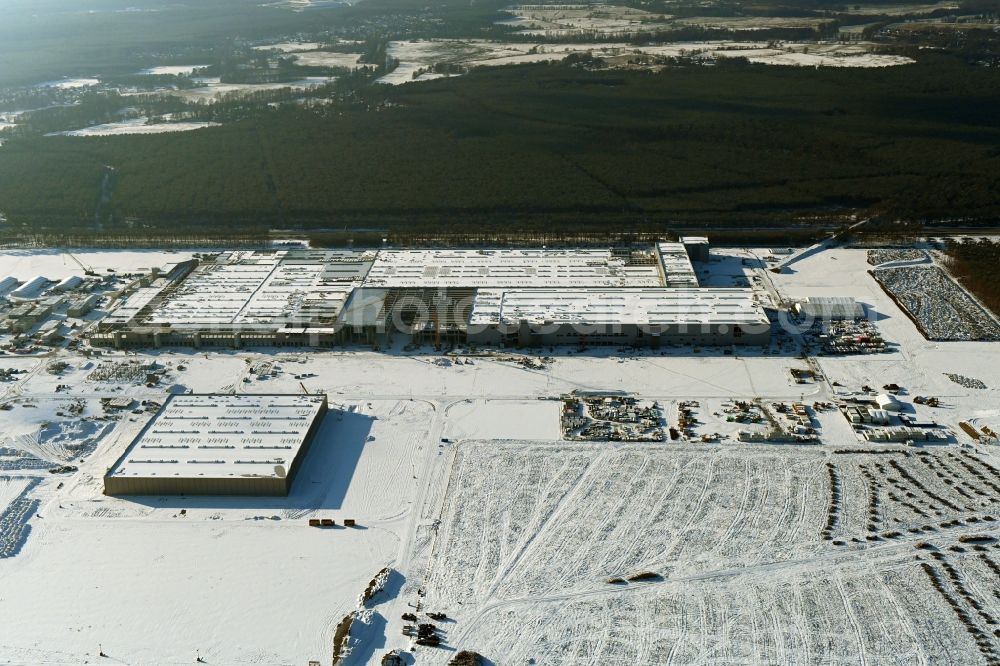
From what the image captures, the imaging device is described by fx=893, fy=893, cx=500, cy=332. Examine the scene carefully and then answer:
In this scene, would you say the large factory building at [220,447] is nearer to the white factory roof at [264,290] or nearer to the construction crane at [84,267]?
the white factory roof at [264,290]

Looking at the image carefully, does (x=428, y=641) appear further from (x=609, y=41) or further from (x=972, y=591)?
(x=609, y=41)

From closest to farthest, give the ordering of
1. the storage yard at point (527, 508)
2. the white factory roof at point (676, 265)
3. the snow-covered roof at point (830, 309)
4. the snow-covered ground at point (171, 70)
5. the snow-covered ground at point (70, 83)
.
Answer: the storage yard at point (527, 508) → the snow-covered roof at point (830, 309) → the white factory roof at point (676, 265) → the snow-covered ground at point (70, 83) → the snow-covered ground at point (171, 70)

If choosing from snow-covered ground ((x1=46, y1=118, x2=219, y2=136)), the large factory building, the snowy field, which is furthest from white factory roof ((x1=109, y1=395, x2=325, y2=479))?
the snowy field

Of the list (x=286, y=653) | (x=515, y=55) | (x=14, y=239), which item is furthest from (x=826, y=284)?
(x=515, y=55)

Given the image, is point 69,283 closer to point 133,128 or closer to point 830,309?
point 830,309

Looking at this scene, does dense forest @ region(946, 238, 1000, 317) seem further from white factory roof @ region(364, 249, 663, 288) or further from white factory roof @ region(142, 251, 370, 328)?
white factory roof @ region(142, 251, 370, 328)

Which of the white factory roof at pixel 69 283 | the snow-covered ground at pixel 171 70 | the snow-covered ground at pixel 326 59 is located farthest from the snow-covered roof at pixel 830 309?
the snow-covered ground at pixel 171 70

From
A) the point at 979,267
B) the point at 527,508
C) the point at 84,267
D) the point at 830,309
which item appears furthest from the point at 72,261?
the point at 979,267
